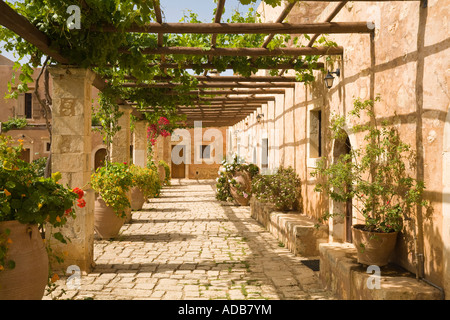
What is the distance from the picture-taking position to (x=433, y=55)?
3.28 meters

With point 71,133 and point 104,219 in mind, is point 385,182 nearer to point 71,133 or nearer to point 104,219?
point 71,133

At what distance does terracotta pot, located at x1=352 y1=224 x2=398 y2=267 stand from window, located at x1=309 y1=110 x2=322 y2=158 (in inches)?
128

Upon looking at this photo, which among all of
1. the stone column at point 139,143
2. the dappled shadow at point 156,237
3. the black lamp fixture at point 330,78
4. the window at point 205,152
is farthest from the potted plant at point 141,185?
the window at point 205,152

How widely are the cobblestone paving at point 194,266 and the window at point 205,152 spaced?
52.4 ft

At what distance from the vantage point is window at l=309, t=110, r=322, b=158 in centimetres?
691

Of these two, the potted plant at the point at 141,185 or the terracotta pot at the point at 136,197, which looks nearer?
the potted plant at the point at 141,185

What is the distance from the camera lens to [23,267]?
2.91 m

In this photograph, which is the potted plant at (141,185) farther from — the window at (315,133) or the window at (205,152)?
the window at (205,152)

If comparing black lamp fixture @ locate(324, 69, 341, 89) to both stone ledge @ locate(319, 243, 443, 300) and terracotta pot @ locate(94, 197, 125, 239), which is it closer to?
stone ledge @ locate(319, 243, 443, 300)

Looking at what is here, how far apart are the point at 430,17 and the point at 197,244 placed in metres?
4.88

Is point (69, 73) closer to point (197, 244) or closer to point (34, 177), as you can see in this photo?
point (34, 177)

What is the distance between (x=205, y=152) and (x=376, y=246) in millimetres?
21716

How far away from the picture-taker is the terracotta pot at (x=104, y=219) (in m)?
6.95
